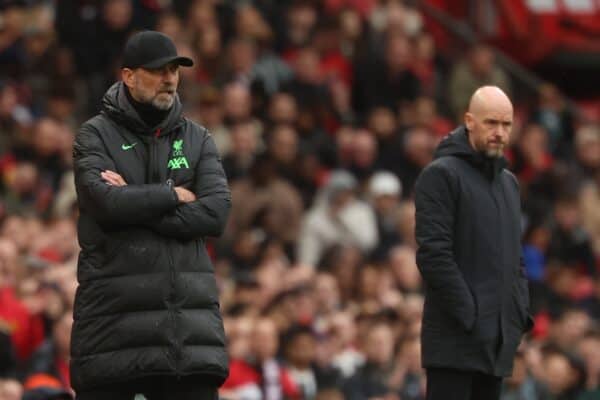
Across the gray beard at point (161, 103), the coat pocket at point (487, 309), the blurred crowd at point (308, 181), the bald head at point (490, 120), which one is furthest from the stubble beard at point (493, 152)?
the blurred crowd at point (308, 181)

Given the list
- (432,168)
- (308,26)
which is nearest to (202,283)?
(432,168)

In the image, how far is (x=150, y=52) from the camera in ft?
24.4

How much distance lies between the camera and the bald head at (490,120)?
27.6 feet

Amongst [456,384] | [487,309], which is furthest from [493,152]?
[456,384]

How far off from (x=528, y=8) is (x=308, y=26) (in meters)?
3.62

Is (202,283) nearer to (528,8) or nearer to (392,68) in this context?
(392,68)

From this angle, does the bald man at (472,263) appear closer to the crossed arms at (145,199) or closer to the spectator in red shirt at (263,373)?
the crossed arms at (145,199)

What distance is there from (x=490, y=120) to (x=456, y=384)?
127 cm

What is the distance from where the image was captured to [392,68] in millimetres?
18797

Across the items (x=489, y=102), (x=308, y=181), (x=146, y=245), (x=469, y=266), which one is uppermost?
(x=489, y=102)

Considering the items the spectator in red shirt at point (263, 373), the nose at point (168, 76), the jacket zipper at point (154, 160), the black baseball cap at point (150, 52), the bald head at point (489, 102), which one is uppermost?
the black baseball cap at point (150, 52)

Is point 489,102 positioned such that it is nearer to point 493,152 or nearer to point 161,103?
point 493,152

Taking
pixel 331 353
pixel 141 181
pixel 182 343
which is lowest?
pixel 331 353

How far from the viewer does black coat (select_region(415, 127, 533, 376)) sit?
8.21m
